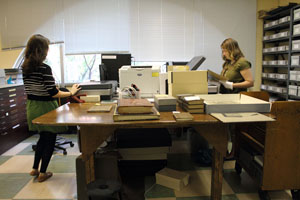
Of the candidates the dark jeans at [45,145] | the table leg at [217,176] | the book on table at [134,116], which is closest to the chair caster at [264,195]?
the table leg at [217,176]

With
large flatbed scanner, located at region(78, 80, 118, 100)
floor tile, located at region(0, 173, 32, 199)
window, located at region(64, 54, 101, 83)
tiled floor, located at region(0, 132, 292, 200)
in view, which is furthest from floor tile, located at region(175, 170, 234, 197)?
window, located at region(64, 54, 101, 83)

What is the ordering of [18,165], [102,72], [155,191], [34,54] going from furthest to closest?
[102,72] < [18,165] < [34,54] < [155,191]

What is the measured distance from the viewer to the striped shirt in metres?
2.42

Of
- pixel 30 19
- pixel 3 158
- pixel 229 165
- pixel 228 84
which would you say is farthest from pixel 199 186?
pixel 30 19

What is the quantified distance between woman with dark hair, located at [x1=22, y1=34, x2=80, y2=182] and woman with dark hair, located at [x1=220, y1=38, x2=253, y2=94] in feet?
5.52

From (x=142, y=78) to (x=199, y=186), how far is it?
117 cm

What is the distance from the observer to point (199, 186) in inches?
93.1

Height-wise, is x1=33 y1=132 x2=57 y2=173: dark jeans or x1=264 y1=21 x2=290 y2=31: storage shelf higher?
Result: x1=264 y1=21 x2=290 y2=31: storage shelf

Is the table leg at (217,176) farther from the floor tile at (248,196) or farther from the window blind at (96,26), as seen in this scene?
the window blind at (96,26)

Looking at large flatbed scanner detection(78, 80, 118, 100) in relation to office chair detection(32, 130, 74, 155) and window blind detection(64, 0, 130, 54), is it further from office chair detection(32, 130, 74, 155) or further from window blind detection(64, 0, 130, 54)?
window blind detection(64, 0, 130, 54)

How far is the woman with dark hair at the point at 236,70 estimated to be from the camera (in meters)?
2.81

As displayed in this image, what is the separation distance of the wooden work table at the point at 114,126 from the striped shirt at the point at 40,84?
0.62 metres

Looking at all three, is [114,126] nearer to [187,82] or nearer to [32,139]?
[187,82]

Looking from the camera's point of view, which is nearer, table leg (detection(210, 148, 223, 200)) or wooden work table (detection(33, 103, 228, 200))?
wooden work table (detection(33, 103, 228, 200))
